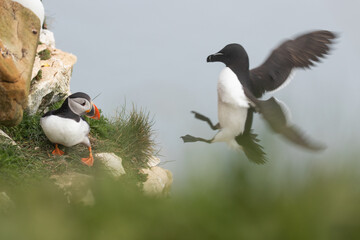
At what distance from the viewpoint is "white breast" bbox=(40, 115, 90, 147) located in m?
6.59

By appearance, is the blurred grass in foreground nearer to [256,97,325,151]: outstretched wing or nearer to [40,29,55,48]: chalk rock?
[256,97,325,151]: outstretched wing

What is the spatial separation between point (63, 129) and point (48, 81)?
1319 millimetres

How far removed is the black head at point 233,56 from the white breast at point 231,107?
0.24 meters

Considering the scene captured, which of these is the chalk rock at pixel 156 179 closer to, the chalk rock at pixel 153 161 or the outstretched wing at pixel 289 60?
the chalk rock at pixel 153 161

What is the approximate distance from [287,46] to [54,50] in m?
5.98

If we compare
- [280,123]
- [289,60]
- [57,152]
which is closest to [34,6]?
[57,152]

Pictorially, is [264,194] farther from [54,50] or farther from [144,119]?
[54,50]

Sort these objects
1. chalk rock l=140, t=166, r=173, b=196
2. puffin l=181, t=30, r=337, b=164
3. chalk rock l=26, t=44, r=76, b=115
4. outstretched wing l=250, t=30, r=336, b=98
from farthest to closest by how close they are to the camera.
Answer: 1. chalk rock l=140, t=166, r=173, b=196
2. chalk rock l=26, t=44, r=76, b=115
3. outstretched wing l=250, t=30, r=336, b=98
4. puffin l=181, t=30, r=337, b=164

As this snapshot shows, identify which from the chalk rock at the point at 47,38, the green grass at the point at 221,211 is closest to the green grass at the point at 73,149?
the chalk rock at the point at 47,38

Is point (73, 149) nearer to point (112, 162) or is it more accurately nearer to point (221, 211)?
point (112, 162)

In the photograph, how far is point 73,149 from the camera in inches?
293

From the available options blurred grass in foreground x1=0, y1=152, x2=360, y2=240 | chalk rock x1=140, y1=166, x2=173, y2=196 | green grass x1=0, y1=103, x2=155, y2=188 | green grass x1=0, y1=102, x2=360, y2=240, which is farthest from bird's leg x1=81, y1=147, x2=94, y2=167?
blurred grass in foreground x1=0, y1=152, x2=360, y2=240

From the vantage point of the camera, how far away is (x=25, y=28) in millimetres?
5852

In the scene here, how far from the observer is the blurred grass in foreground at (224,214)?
1.20 meters
